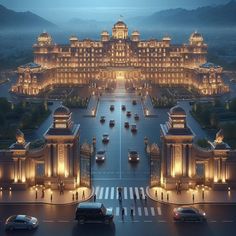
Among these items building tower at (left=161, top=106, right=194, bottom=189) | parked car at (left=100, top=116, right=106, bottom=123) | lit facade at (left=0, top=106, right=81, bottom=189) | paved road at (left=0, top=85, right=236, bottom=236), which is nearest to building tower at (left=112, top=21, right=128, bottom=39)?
parked car at (left=100, top=116, right=106, bottom=123)

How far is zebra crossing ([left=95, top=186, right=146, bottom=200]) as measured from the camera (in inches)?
1321

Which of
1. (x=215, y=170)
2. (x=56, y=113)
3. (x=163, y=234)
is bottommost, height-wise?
(x=163, y=234)

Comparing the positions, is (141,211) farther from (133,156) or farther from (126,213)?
(133,156)

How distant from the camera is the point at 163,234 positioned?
89.2 feet

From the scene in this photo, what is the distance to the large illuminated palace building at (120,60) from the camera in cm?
10825

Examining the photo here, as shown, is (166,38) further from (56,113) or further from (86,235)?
(86,235)

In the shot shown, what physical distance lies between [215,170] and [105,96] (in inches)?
2164

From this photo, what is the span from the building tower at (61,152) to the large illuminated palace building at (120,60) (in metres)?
68.7

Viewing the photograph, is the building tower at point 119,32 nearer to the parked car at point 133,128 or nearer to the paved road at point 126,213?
the parked car at point 133,128

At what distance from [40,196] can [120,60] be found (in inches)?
3299

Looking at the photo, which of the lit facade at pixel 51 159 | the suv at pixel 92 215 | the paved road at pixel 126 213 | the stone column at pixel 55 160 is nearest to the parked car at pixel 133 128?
the paved road at pixel 126 213

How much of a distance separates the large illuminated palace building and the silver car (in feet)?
248

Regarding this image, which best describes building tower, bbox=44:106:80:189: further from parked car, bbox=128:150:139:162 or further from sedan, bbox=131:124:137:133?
sedan, bbox=131:124:137:133

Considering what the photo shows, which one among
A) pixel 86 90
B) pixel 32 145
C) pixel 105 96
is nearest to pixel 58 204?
pixel 32 145
